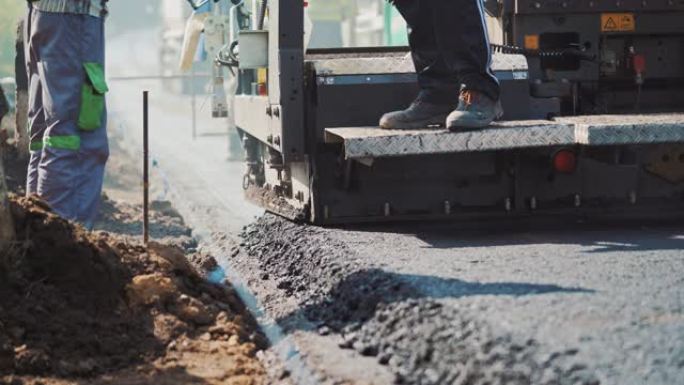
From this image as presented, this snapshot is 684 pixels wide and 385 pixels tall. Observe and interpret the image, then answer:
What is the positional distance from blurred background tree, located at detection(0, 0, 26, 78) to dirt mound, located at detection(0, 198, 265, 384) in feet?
42.0

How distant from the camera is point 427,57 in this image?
6758 mm

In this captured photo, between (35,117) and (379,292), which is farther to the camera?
(35,117)

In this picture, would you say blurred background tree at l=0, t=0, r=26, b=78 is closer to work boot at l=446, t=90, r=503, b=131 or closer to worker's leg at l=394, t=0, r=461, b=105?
worker's leg at l=394, t=0, r=461, b=105

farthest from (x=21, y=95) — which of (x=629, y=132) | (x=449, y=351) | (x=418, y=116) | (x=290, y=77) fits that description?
(x=449, y=351)

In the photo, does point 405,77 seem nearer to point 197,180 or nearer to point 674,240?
point 674,240

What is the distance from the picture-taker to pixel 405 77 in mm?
6816

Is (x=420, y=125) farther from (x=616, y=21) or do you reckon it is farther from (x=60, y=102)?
(x=60, y=102)

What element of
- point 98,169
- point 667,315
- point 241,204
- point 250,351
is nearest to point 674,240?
point 667,315

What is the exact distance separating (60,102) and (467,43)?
2.22 m

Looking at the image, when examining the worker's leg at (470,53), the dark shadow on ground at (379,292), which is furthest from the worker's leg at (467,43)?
the dark shadow on ground at (379,292)

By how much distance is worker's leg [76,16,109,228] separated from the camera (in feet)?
21.1

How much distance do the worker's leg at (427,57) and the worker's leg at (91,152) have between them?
1.74m

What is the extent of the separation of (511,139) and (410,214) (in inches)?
30.5

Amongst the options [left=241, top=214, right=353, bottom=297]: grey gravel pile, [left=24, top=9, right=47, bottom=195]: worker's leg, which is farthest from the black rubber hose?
[left=24, top=9, right=47, bottom=195]: worker's leg
